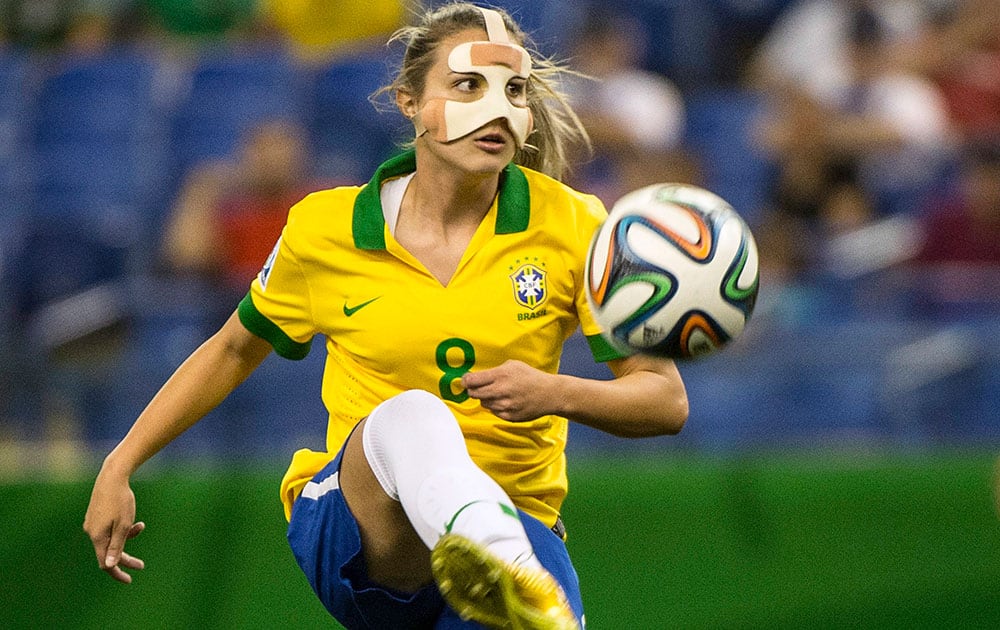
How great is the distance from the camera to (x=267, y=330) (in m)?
3.18

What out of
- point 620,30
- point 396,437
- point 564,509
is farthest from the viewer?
point 620,30

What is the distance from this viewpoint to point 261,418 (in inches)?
222

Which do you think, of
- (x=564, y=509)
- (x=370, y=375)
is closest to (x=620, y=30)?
(x=564, y=509)

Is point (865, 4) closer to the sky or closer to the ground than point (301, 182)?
closer to the sky

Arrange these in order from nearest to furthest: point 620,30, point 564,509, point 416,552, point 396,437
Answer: point 396,437
point 416,552
point 564,509
point 620,30

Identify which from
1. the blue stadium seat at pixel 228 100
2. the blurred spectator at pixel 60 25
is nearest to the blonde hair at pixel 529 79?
the blue stadium seat at pixel 228 100

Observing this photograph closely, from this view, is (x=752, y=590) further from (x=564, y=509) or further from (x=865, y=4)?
(x=865, y=4)

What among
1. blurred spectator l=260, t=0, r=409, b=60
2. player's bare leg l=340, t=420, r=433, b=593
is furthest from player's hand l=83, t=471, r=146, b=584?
blurred spectator l=260, t=0, r=409, b=60

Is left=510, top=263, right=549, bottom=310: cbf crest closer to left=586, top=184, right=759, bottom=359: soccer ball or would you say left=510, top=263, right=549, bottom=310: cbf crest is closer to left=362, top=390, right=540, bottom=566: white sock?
left=586, top=184, right=759, bottom=359: soccer ball

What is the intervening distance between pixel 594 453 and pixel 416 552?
112 inches

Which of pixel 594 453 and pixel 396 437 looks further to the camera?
pixel 594 453

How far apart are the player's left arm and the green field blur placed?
179 centimetres

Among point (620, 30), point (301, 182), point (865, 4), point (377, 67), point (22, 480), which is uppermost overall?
point (865, 4)

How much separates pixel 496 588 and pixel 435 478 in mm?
227
